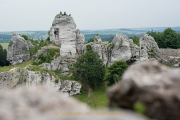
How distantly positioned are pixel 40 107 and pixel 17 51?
46.1 meters

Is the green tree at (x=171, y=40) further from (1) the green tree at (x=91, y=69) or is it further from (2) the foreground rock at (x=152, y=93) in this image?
(2) the foreground rock at (x=152, y=93)

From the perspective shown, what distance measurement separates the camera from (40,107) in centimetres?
346

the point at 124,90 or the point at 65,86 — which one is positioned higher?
the point at 124,90

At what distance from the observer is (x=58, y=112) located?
3.33 meters

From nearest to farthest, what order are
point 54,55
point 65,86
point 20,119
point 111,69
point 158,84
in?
point 20,119
point 158,84
point 65,86
point 111,69
point 54,55

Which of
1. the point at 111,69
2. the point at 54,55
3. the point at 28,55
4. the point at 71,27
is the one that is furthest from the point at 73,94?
the point at 28,55

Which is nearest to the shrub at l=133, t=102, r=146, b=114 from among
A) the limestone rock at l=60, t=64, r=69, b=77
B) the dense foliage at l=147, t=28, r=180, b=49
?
the limestone rock at l=60, t=64, r=69, b=77

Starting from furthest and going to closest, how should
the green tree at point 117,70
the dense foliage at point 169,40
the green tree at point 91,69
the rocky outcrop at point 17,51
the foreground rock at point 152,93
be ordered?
the dense foliage at point 169,40 → the rocky outcrop at point 17,51 → the green tree at point 91,69 → the green tree at point 117,70 → the foreground rock at point 152,93

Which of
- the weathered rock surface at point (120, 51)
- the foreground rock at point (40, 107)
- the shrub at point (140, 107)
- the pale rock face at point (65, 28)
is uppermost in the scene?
the pale rock face at point (65, 28)

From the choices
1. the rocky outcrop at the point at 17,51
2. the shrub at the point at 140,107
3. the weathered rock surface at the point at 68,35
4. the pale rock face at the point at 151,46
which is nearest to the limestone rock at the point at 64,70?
the weathered rock surface at the point at 68,35

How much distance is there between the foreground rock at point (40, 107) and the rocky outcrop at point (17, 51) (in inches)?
1753

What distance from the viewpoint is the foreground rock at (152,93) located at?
356 centimetres

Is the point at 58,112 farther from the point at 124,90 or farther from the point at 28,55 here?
the point at 28,55

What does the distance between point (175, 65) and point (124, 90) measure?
35.6 metres
